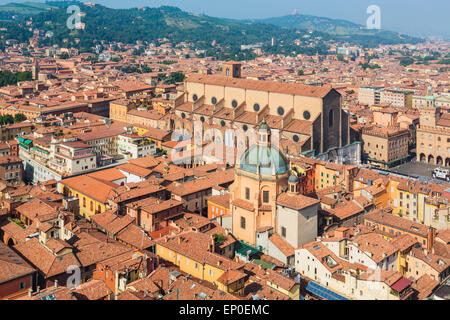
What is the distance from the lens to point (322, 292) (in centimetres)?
2811

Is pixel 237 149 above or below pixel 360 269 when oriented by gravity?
above

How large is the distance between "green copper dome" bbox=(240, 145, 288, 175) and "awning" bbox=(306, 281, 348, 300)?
7.84 metres

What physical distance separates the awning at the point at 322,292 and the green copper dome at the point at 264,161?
7840 mm

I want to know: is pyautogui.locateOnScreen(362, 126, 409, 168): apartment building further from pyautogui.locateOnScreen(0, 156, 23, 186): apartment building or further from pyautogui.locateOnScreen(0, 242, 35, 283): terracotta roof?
pyautogui.locateOnScreen(0, 242, 35, 283): terracotta roof

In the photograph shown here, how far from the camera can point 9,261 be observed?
24922mm

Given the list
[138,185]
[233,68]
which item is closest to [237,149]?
[138,185]

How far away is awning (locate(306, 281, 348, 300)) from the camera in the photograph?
1080 inches

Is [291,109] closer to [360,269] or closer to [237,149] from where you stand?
[237,149]

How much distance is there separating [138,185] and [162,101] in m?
38.4

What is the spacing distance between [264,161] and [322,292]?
939 cm

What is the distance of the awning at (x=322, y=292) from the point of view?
27438mm

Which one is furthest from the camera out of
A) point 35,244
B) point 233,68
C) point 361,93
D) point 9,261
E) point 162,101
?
point 361,93

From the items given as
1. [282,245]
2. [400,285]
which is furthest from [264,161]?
[400,285]

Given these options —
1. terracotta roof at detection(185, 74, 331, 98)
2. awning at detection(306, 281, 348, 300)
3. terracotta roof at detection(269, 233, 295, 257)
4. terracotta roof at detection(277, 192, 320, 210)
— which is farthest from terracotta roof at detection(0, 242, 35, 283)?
terracotta roof at detection(185, 74, 331, 98)
